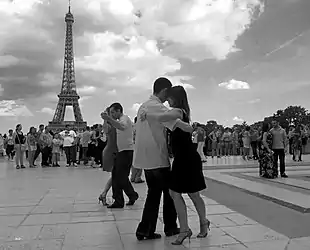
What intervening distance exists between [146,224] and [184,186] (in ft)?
2.17

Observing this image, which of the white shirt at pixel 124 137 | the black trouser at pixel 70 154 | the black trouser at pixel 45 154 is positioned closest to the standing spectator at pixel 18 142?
the black trouser at pixel 45 154

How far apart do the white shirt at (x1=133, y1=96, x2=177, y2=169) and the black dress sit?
18cm

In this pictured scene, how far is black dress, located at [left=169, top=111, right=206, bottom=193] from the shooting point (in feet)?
13.1

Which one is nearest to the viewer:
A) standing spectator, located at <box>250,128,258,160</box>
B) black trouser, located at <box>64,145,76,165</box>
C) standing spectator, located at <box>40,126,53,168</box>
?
standing spectator, located at <box>40,126,53,168</box>

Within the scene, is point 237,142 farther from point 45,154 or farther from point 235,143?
point 45,154

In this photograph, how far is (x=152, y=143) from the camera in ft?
13.6

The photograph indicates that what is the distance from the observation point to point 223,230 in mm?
4598

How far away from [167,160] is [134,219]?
146 centimetres

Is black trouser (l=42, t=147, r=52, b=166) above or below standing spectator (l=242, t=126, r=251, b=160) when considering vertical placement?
below

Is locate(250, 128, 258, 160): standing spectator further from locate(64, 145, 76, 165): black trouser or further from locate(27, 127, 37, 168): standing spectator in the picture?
locate(27, 127, 37, 168): standing spectator

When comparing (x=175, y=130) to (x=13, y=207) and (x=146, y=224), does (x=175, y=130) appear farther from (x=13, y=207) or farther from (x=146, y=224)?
(x=13, y=207)

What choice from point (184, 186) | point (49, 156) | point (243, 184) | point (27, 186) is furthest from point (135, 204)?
point (49, 156)

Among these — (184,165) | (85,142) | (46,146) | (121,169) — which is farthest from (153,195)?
(46,146)

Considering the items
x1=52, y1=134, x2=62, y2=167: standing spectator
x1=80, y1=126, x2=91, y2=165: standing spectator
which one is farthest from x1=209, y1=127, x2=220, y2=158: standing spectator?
x1=52, y1=134, x2=62, y2=167: standing spectator
